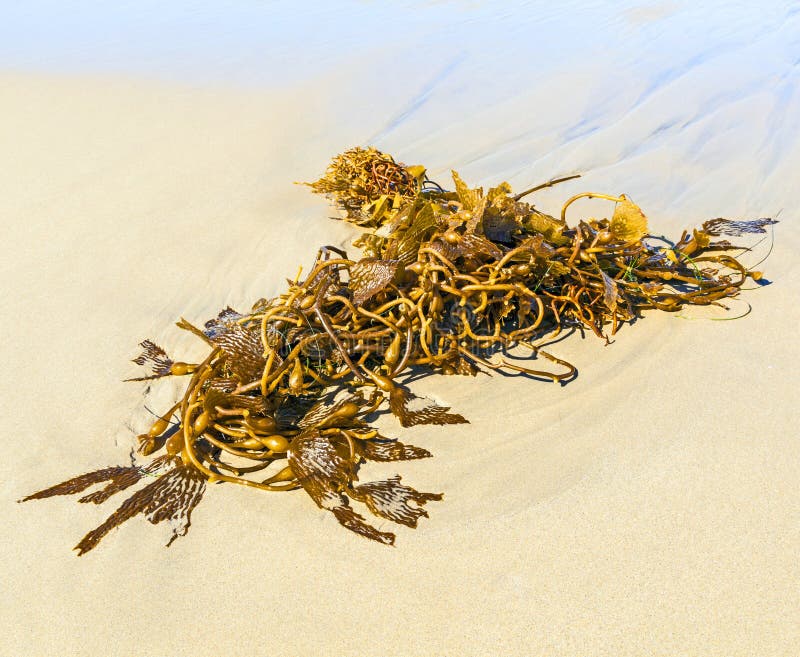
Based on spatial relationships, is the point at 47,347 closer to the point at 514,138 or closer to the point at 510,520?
the point at 510,520

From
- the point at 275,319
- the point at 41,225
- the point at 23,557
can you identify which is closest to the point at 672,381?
the point at 275,319

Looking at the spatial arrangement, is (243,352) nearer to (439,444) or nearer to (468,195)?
(439,444)

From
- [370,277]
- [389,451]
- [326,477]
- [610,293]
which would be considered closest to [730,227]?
[610,293]

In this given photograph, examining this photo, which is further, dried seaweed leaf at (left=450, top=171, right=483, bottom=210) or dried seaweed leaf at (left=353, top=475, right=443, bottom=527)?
dried seaweed leaf at (left=450, top=171, right=483, bottom=210)

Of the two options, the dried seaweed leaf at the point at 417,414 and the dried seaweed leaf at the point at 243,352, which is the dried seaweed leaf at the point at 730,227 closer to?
the dried seaweed leaf at the point at 417,414

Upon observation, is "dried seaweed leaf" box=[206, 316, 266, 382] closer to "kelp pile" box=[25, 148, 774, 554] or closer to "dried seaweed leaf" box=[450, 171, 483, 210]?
"kelp pile" box=[25, 148, 774, 554]

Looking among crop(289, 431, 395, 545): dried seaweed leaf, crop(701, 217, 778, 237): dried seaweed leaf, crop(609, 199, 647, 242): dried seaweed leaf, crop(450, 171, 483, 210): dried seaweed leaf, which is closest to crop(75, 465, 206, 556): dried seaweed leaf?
crop(289, 431, 395, 545): dried seaweed leaf
